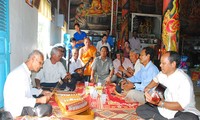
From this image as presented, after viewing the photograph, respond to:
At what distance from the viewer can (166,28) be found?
582 centimetres

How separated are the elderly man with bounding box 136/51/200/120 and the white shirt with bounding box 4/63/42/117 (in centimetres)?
148

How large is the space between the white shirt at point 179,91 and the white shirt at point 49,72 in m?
2.29

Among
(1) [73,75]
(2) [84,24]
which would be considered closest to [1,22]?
(1) [73,75]

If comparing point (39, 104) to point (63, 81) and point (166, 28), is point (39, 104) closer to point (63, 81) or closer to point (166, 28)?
point (63, 81)

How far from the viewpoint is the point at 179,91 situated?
2.49 meters

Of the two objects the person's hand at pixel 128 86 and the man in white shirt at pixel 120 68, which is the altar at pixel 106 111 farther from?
the man in white shirt at pixel 120 68

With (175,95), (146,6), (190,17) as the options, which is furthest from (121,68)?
(190,17)

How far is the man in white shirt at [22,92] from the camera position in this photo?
260 centimetres

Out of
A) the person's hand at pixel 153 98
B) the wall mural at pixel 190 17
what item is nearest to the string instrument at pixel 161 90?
the person's hand at pixel 153 98

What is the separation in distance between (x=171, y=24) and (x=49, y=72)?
340 cm

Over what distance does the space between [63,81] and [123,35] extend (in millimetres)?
6751

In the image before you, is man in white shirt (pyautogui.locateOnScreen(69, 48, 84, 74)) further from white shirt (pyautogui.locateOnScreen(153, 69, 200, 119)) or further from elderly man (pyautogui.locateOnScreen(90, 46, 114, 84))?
white shirt (pyautogui.locateOnScreen(153, 69, 200, 119))

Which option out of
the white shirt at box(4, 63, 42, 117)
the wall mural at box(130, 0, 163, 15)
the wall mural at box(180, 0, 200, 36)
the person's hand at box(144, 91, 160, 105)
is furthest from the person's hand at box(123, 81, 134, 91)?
the wall mural at box(180, 0, 200, 36)

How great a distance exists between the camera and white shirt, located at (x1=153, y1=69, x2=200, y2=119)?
242 centimetres
